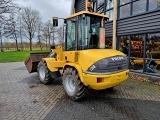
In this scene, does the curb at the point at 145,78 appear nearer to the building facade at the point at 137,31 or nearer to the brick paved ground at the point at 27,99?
the building facade at the point at 137,31

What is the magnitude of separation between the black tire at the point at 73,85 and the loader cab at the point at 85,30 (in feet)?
2.63

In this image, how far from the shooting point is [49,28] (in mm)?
53688

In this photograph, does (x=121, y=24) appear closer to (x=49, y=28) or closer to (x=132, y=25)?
(x=132, y=25)

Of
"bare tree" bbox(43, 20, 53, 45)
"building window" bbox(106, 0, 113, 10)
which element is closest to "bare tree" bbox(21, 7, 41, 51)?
"bare tree" bbox(43, 20, 53, 45)

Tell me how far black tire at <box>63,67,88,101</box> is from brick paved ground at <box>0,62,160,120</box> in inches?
8.8

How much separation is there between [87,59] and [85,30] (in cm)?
114

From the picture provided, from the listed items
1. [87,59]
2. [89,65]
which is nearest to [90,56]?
[87,59]

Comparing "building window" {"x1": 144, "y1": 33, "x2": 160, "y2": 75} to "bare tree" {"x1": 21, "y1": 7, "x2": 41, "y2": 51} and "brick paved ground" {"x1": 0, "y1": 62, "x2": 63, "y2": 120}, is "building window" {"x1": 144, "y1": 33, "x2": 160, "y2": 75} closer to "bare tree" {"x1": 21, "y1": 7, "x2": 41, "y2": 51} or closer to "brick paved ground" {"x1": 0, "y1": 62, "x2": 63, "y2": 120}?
"brick paved ground" {"x1": 0, "y1": 62, "x2": 63, "y2": 120}

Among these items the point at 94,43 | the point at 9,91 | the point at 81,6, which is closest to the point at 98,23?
the point at 94,43

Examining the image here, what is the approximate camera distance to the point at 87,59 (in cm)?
575

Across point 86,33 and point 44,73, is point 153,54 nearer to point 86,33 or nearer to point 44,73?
point 86,33

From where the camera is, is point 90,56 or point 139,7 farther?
point 139,7

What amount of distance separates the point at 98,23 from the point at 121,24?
433cm

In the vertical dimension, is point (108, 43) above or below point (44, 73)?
above
